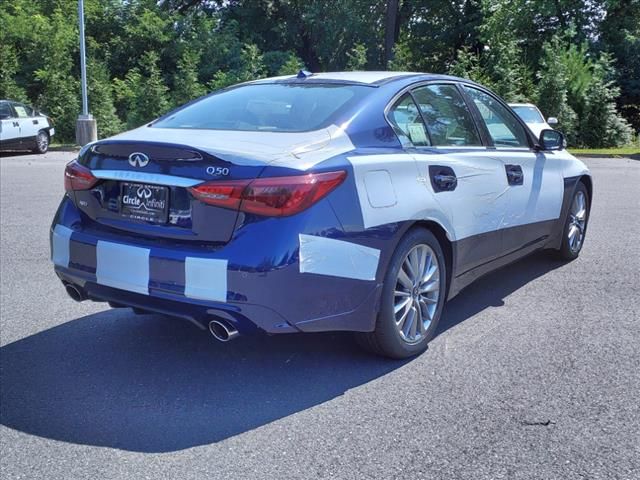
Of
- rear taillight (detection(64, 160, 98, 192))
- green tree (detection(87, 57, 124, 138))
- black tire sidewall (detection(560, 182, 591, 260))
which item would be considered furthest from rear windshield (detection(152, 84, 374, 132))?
green tree (detection(87, 57, 124, 138))

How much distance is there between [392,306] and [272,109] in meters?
1.37

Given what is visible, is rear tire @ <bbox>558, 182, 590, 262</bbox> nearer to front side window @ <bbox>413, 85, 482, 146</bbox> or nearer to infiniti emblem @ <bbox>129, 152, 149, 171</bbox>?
front side window @ <bbox>413, 85, 482, 146</bbox>

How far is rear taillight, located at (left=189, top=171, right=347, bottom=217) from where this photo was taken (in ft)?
11.1

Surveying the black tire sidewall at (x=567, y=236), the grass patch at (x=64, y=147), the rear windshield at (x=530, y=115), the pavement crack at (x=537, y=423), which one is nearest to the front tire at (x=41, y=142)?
the grass patch at (x=64, y=147)

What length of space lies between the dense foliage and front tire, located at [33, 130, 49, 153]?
203 inches

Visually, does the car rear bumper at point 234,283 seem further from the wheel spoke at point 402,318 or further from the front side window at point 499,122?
the front side window at point 499,122

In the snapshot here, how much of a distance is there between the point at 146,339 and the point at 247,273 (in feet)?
4.78

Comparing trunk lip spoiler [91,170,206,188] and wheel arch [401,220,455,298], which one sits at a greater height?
trunk lip spoiler [91,170,206,188]

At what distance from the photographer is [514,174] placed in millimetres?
5082

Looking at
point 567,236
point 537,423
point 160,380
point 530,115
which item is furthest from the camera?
point 530,115

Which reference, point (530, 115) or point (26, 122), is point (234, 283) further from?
point (26, 122)

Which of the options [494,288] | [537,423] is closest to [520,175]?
[494,288]

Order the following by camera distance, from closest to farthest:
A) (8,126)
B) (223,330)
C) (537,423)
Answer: (537,423) < (223,330) < (8,126)

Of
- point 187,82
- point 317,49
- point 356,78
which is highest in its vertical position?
point 317,49
